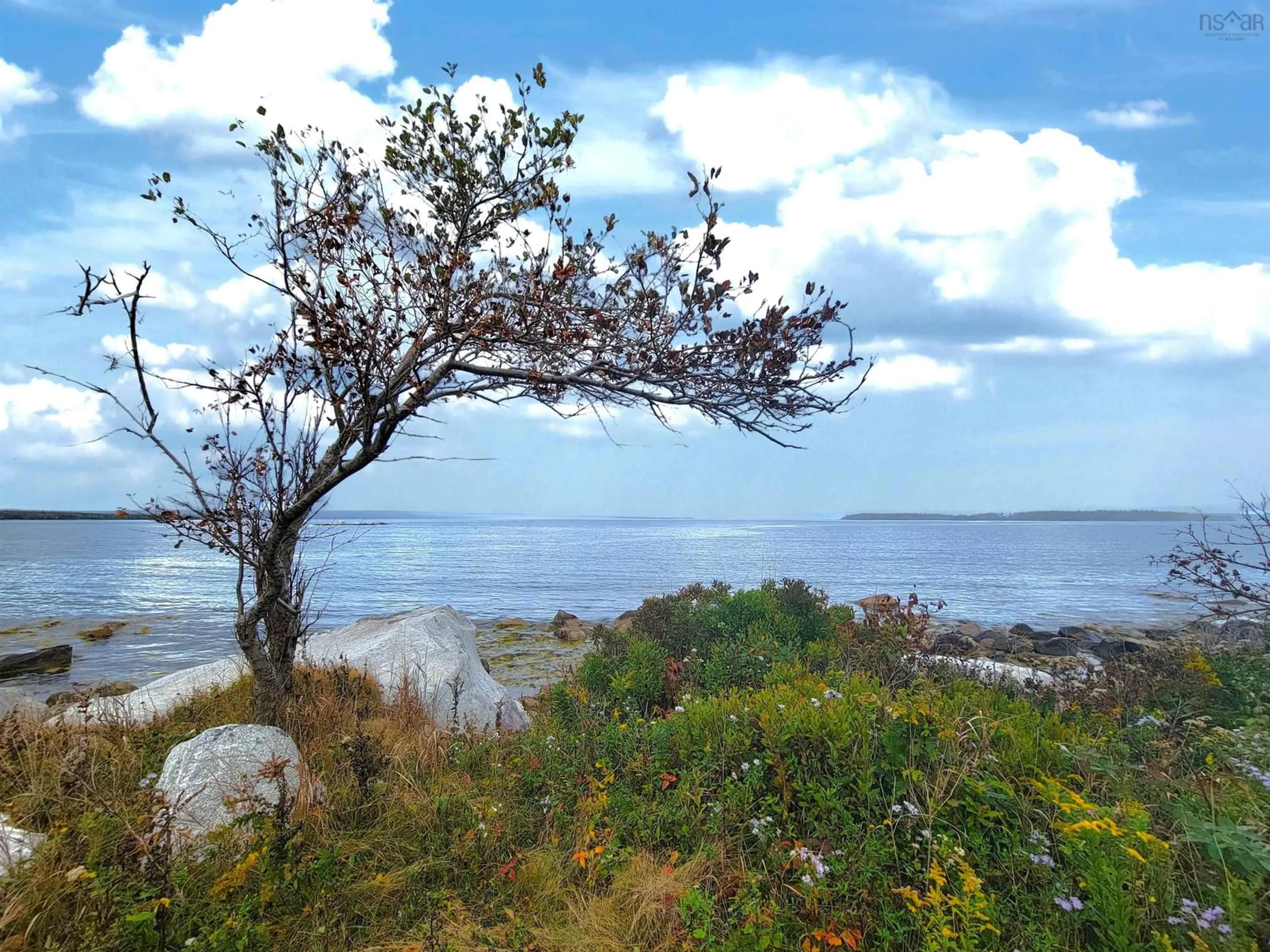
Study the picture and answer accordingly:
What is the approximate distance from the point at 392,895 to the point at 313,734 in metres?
2.93

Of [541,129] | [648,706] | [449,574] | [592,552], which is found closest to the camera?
[541,129]

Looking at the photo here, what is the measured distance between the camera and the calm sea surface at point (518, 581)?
22234mm

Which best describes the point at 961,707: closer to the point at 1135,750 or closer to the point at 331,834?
the point at 1135,750

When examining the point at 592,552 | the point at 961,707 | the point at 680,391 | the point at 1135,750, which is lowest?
the point at 592,552

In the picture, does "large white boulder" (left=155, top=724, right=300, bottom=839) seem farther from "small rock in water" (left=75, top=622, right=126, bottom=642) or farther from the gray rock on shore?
"small rock in water" (left=75, top=622, right=126, bottom=642)

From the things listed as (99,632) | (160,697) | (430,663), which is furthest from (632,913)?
(99,632)

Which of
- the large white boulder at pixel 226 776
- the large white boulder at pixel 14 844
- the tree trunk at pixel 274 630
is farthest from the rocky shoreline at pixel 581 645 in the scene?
the large white boulder at pixel 14 844

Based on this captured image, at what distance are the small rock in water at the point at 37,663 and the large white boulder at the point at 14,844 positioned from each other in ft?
52.5

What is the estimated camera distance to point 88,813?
4160 mm

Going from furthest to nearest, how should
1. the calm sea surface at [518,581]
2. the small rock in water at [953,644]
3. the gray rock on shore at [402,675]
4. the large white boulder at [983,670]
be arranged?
1. the calm sea surface at [518,581]
2. the small rock in water at [953,644]
3. the gray rock on shore at [402,675]
4. the large white boulder at [983,670]

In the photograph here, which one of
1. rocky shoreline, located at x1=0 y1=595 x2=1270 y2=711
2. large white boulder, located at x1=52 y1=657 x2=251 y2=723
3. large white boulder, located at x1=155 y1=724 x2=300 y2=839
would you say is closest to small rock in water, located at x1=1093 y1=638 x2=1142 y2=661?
rocky shoreline, located at x1=0 y1=595 x2=1270 y2=711

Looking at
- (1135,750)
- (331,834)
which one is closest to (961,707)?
(1135,750)

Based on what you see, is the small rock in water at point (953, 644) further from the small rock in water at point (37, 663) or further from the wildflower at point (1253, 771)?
the small rock in water at point (37, 663)

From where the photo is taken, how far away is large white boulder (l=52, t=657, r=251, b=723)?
707 centimetres
